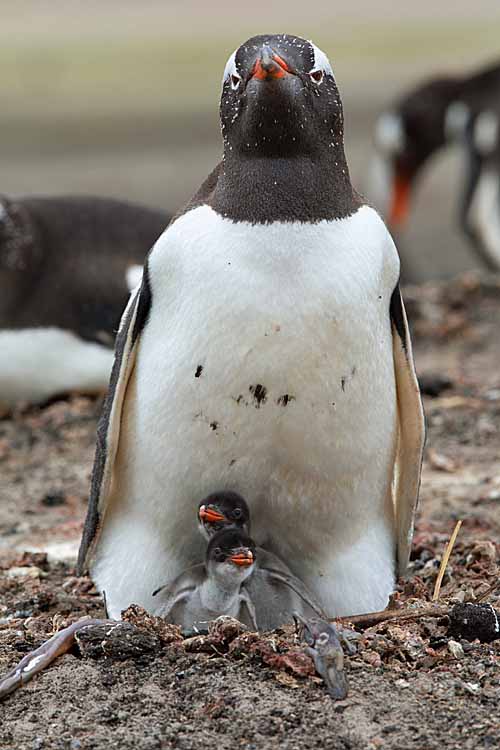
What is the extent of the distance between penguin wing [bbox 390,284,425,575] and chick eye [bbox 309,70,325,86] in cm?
63

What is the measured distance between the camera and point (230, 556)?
146 inches

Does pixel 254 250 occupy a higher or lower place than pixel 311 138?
lower

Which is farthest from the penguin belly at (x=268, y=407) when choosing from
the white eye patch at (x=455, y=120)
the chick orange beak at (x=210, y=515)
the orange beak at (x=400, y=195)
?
the orange beak at (x=400, y=195)

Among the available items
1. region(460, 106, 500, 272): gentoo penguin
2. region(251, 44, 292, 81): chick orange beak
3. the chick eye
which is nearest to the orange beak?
region(460, 106, 500, 272): gentoo penguin

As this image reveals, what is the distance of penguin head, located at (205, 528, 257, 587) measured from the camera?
3689 millimetres

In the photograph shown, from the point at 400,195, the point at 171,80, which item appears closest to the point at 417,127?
the point at 400,195

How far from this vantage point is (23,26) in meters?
40.1

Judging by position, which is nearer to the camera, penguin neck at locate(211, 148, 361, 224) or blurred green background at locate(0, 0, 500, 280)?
penguin neck at locate(211, 148, 361, 224)

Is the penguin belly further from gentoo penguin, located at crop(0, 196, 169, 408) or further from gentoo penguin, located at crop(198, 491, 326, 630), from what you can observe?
gentoo penguin, located at crop(0, 196, 169, 408)

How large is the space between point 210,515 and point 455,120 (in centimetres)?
940

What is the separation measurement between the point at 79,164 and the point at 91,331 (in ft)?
42.9

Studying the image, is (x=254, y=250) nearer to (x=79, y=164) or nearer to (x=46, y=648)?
(x=46, y=648)

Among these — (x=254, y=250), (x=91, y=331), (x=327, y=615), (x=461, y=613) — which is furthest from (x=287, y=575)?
(x=91, y=331)

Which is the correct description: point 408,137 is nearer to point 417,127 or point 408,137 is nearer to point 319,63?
point 417,127
